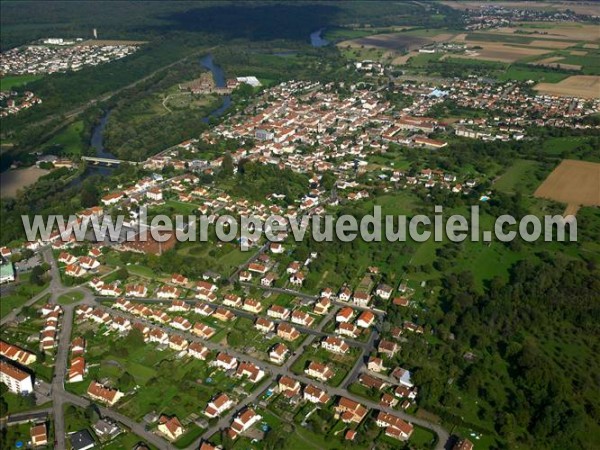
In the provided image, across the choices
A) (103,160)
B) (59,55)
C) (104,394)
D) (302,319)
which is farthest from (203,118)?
(104,394)

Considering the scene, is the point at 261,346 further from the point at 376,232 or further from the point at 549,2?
the point at 549,2

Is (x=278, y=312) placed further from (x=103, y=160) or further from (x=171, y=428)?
(x=103, y=160)

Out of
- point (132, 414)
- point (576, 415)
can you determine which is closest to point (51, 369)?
point (132, 414)

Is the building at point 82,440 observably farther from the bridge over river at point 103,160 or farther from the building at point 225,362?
the bridge over river at point 103,160

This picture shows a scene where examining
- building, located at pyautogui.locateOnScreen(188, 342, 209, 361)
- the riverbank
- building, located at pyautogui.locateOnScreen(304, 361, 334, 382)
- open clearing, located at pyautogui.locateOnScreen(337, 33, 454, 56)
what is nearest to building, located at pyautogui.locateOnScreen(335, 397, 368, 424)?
building, located at pyautogui.locateOnScreen(304, 361, 334, 382)

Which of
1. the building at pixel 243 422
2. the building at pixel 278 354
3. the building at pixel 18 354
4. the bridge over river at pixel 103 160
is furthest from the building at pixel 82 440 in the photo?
the bridge over river at pixel 103 160

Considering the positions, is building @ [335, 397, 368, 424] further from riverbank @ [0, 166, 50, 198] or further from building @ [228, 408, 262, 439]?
riverbank @ [0, 166, 50, 198]
